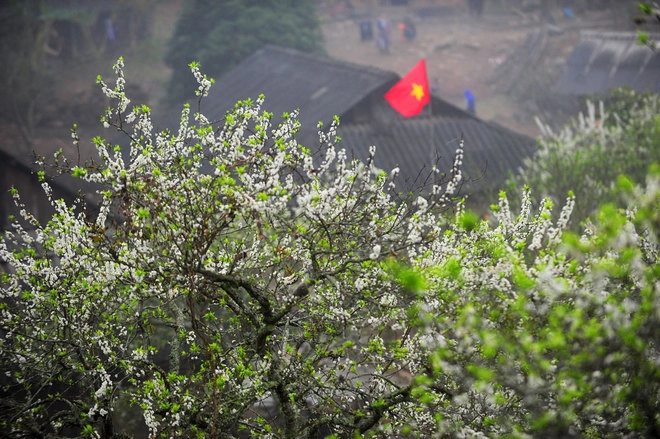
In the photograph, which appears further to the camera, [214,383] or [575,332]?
[214,383]

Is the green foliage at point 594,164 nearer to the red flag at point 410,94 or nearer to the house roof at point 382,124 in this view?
the house roof at point 382,124

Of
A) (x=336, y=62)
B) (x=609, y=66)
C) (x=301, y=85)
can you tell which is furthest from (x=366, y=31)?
(x=301, y=85)

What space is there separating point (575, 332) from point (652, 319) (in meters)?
0.59

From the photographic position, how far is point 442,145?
20984 millimetres

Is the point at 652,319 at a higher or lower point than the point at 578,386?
higher

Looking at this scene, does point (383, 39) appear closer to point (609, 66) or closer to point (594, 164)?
point (609, 66)

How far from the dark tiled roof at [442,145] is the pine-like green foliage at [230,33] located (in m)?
13.6

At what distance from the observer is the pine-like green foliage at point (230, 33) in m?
31.7

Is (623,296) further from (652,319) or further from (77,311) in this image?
(77,311)

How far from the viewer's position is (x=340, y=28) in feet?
159

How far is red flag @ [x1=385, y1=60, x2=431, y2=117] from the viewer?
17953 mm

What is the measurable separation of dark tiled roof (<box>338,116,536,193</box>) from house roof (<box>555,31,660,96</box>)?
30.4 ft

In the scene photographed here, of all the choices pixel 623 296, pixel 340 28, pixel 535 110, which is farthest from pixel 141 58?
pixel 623 296

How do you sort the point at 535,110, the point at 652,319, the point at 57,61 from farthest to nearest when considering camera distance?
1. the point at 57,61
2. the point at 535,110
3. the point at 652,319
